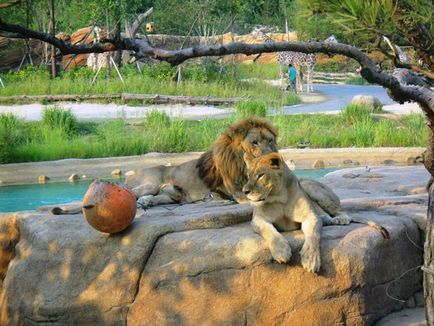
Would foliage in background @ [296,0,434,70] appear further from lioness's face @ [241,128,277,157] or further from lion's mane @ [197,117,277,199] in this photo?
lion's mane @ [197,117,277,199]

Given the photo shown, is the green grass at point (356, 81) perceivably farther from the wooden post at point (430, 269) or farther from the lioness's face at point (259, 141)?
the wooden post at point (430, 269)

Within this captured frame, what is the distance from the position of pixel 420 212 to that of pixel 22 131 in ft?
38.3

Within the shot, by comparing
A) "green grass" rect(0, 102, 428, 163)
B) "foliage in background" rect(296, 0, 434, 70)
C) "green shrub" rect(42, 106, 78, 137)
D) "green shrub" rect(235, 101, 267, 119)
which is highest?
"foliage in background" rect(296, 0, 434, 70)

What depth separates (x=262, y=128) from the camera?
297 inches

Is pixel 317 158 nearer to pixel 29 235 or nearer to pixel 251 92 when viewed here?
pixel 29 235

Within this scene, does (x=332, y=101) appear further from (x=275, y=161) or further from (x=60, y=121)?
(x=275, y=161)

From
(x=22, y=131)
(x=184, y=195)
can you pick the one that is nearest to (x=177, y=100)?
(x=22, y=131)

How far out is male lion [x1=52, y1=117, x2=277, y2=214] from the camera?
24.6 feet

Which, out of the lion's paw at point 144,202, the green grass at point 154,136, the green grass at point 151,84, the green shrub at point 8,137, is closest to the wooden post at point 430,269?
the lion's paw at point 144,202

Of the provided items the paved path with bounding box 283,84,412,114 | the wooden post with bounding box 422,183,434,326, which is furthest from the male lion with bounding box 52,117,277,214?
the paved path with bounding box 283,84,412,114

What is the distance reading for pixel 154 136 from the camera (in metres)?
16.6

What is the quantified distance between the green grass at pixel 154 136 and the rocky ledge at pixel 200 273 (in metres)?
8.81

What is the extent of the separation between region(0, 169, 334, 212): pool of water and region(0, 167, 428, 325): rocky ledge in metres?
5.50

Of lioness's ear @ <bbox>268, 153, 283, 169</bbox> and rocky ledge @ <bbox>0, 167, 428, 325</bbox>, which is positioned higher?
lioness's ear @ <bbox>268, 153, 283, 169</bbox>
